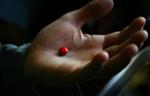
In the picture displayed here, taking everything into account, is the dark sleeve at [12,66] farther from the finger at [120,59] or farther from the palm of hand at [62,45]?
the finger at [120,59]

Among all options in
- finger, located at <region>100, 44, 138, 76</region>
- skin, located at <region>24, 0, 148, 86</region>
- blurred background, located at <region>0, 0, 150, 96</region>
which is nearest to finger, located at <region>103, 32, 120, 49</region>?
skin, located at <region>24, 0, 148, 86</region>

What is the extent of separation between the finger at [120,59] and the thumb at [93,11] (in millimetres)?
165

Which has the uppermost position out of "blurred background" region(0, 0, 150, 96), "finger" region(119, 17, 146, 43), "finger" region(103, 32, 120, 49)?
"finger" region(119, 17, 146, 43)

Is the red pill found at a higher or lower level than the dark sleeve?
higher

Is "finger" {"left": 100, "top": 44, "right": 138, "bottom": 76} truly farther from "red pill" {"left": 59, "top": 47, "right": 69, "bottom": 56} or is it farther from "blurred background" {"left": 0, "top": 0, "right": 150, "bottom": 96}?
"blurred background" {"left": 0, "top": 0, "right": 150, "bottom": 96}

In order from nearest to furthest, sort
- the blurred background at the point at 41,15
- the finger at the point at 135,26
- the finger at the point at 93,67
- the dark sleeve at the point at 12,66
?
1. the finger at the point at 93,67
2. the finger at the point at 135,26
3. the dark sleeve at the point at 12,66
4. the blurred background at the point at 41,15

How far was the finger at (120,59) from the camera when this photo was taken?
1.90ft

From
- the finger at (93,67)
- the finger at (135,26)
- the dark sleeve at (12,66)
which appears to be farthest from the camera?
the dark sleeve at (12,66)

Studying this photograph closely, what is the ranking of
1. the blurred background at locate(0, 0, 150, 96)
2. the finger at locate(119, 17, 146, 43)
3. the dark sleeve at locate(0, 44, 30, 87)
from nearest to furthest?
the finger at locate(119, 17, 146, 43)
the dark sleeve at locate(0, 44, 30, 87)
the blurred background at locate(0, 0, 150, 96)

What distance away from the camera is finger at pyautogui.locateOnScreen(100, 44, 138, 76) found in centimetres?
58

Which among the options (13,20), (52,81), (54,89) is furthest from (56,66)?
(13,20)

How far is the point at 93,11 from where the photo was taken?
744 millimetres

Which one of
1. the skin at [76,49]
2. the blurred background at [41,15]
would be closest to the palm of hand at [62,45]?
the skin at [76,49]

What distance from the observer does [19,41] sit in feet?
3.76
